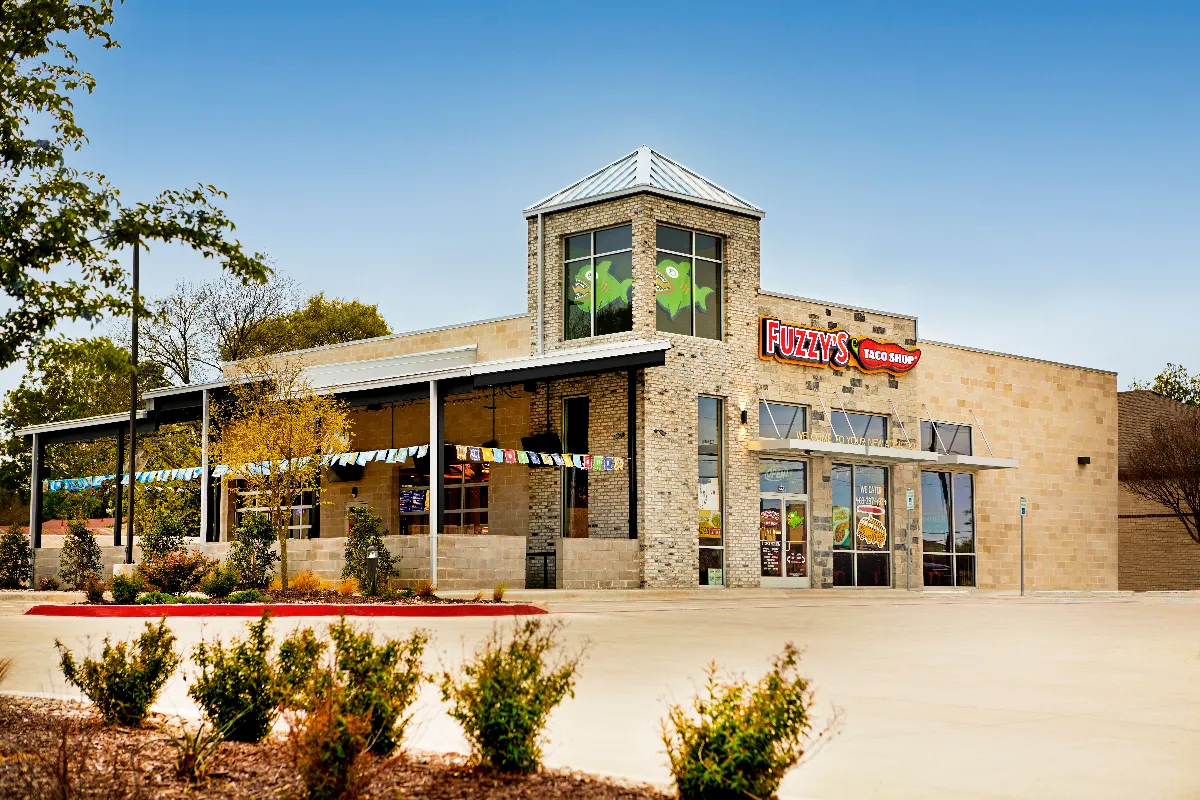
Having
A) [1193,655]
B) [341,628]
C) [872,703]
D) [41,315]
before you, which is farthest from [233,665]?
[1193,655]

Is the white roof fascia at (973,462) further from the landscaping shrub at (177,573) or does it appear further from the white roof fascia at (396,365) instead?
the landscaping shrub at (177,573)

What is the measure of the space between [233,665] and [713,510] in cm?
2373

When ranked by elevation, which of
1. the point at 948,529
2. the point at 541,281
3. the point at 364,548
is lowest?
the point at 364,548

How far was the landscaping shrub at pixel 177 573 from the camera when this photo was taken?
24.4 m

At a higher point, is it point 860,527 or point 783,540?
point 860,527

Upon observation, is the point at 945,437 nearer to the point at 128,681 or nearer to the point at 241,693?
the point at 128,681

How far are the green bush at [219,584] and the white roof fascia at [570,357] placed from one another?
591cm

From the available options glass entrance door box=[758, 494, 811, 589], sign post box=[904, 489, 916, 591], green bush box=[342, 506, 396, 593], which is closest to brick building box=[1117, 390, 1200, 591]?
sign post box=[904, 489, 916, 591]

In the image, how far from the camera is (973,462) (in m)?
35.0

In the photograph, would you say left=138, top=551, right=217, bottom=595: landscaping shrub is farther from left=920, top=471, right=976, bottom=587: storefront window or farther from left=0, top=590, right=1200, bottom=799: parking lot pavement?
left=920, top=471, right=976, bottom=587: storefront window

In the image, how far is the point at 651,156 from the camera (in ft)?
108

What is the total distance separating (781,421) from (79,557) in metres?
16.6

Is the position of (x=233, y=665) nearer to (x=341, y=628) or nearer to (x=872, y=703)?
(x=341, y=628)

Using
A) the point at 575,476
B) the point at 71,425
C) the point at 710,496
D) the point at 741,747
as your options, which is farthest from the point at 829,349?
the point at 741,747
